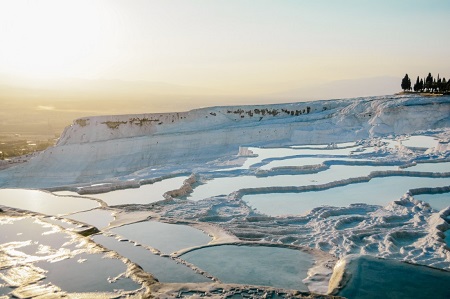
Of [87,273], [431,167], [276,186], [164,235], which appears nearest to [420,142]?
[431,167]

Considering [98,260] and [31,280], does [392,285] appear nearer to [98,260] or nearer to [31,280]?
[98,260]

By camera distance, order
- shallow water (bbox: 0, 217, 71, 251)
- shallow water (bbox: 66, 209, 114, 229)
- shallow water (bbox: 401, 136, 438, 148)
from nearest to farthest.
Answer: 1. shallow water (bbox: 0, 217, 71, 251)
2. shallow water (bbox: 66, 209, 114, 229)
3. shallow water (bbox: 401, 136, 438, 148)

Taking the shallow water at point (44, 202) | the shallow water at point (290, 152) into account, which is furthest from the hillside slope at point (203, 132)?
the shallow water at point (44, 202)

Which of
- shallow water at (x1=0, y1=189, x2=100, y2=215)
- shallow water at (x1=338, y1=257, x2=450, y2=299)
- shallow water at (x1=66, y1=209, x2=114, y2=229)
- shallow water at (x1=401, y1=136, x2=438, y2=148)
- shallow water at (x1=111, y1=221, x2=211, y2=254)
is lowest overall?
shallow water at (x1=0, y1=189, x2=100, y2=215)

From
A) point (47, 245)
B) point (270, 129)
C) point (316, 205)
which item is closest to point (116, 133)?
point (270, 129)

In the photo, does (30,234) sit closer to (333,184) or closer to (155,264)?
(155,264)

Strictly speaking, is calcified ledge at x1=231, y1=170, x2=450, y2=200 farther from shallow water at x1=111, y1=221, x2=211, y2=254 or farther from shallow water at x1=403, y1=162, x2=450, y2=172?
shallow water at x1=111, y1=221, x2=211, y2=254

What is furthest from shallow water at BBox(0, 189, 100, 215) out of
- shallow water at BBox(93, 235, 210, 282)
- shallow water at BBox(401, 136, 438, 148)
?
shallow water at BBox(401, 136, 438, 148)
